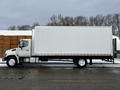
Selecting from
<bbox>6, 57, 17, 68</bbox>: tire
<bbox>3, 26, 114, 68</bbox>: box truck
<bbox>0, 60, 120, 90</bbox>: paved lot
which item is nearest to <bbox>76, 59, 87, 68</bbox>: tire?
<bbox>3, 26, 114, 68</bbox>: box truck

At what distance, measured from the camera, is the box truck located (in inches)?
964

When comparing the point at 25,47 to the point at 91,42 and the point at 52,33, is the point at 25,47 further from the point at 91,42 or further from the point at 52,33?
the point at 91,42

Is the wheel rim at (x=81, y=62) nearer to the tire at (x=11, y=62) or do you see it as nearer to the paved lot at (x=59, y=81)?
the tire at (x=11, y=62)

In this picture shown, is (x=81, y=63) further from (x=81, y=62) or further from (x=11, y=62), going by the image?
→ (x=11, y=62)

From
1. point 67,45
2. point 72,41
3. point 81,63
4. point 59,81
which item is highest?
point 72,41

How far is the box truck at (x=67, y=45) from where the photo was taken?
80.3 ft

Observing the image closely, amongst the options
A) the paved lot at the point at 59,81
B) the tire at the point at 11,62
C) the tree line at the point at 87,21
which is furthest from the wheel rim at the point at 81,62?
the tree line at the point at 87,21

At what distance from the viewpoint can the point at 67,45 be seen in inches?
966

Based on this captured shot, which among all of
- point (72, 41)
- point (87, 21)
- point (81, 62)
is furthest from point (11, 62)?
point (87, 21)

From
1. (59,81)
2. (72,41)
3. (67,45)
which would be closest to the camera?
(59,81)

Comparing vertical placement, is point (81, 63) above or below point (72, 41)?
below

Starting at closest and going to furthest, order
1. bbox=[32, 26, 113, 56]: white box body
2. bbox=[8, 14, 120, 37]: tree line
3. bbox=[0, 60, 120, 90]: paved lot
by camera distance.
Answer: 1. bbox=[0, 60, 120, 90]: paved lot
2. bbox=[32, 26, 113, 56]: white box body
3. bbox=[8, 14, 120, 37]: tree line

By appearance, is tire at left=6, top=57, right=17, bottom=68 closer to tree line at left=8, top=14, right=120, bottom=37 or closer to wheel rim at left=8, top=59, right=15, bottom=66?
wheel rim at left=8, top=59, right=15, bottom=66

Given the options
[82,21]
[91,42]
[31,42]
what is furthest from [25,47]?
[82,21]
